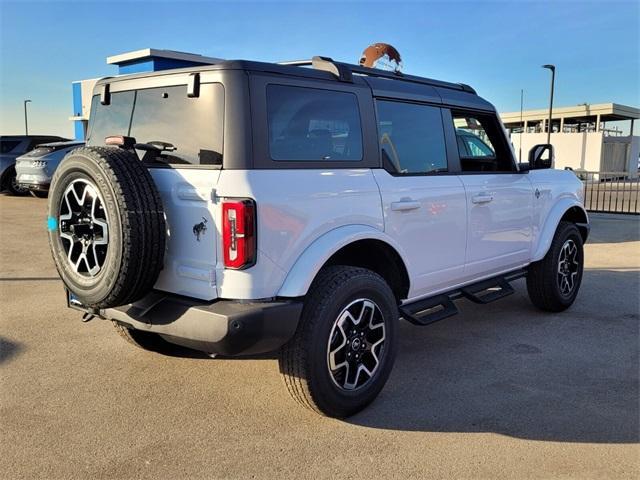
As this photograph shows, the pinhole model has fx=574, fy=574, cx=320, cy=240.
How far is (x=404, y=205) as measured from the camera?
12.4ft

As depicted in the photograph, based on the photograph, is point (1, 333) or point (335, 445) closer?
point (335, 445)

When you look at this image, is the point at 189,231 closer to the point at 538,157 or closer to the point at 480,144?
the point at 480,144

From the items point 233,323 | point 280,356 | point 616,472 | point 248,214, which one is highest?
point 248,214

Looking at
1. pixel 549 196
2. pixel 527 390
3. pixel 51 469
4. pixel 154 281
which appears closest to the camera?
pixel 51 469

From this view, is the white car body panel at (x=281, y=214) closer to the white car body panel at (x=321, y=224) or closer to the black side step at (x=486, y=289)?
the white car body panel at (x=321, y=224)

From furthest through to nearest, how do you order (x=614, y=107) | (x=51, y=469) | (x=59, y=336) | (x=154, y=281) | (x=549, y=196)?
(x=614, y=107), (x=549, y=196), (x=59, y=336), (x=154, y=281), (x=51, y=469)

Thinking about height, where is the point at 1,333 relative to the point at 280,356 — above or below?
below

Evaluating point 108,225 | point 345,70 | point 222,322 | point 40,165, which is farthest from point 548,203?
point 40,165

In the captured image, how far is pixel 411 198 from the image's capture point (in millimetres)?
3871

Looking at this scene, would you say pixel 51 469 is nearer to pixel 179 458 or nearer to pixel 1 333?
pixel 179 458

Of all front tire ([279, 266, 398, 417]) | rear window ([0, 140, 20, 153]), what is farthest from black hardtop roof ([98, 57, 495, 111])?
rear window ([0, 140, 20, 153])

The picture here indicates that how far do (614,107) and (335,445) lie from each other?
4030cm

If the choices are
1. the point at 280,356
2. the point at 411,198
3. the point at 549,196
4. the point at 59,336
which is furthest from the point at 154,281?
the point at 549,196

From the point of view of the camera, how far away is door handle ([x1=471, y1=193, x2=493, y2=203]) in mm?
4438
